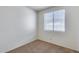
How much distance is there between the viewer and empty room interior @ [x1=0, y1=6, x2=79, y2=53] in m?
1.80

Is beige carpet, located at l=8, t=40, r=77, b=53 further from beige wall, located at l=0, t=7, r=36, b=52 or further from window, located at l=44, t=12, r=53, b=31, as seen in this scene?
window, located at l=44, t=12, r=53, b=31

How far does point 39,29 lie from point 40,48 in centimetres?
40

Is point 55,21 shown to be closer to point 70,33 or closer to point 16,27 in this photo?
point 70,33

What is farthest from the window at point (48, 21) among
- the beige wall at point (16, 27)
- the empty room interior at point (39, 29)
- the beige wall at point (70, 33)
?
the beige wall at point (16, 27)

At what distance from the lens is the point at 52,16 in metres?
1.86

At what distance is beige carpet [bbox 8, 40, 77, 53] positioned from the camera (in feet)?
6.12

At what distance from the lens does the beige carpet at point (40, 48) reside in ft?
6.12

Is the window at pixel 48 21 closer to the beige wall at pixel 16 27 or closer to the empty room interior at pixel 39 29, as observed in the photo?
the empty room interior at pixel 39 29

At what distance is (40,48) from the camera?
1.90 metres

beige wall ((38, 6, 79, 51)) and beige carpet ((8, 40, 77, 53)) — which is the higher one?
beige wall ((38, 6, 79, 51))

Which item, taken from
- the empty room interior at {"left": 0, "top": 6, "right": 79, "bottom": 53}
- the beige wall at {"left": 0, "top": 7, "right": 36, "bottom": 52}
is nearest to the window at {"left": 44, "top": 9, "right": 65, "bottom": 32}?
the empty room interior at {"left": 0, "top": 6, "right": 79, "bottom": 53}
